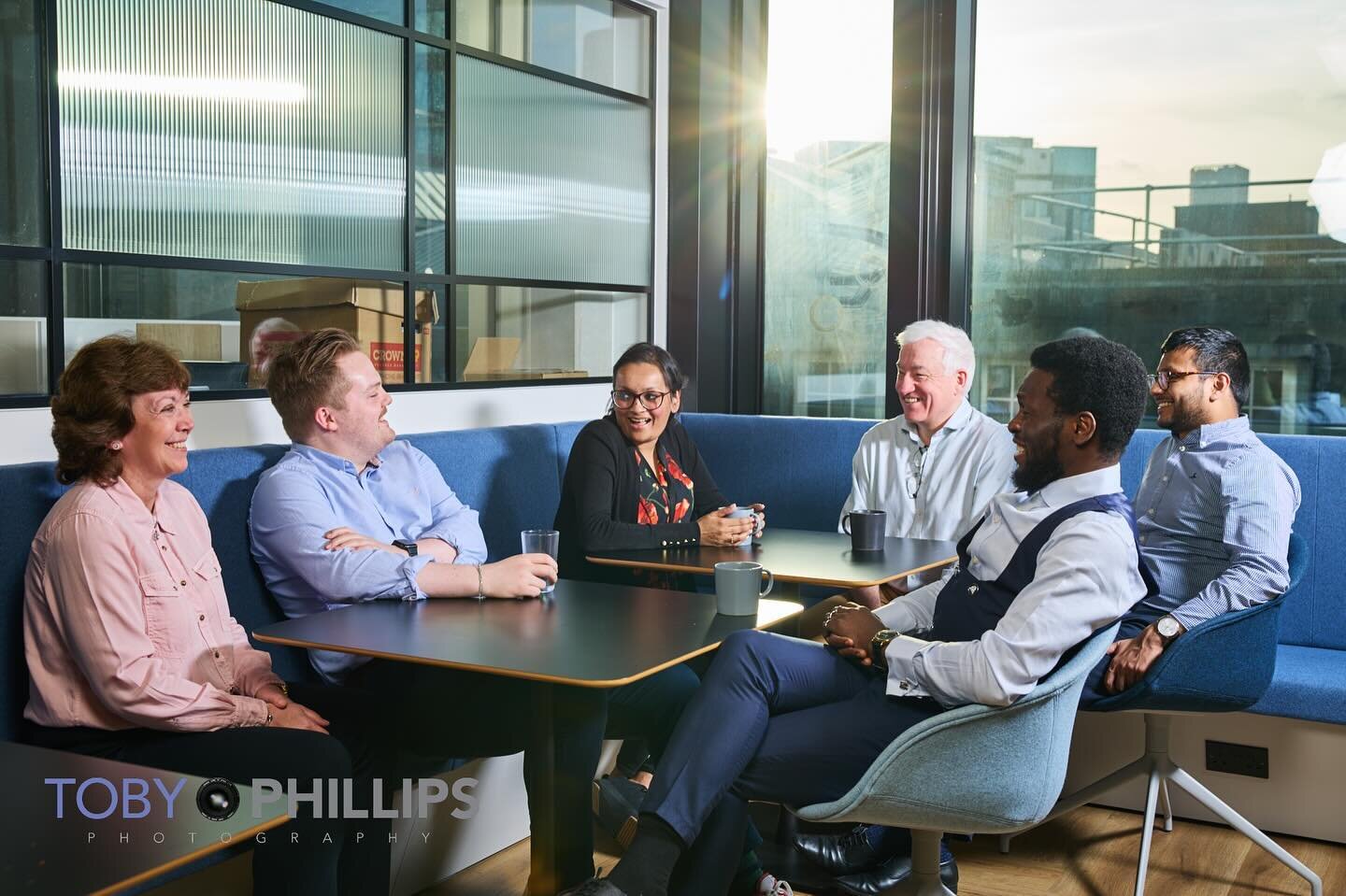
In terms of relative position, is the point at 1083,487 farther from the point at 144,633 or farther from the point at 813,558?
the point at 144,633

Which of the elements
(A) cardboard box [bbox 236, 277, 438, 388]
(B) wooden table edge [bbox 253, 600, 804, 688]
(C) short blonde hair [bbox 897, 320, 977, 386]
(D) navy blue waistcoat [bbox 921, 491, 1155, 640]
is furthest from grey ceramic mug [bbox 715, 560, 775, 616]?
(A) cardboard box [bbox 236, 277, 438, 388]

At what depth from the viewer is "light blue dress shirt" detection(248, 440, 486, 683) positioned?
8.13ft

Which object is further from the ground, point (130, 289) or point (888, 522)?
point (130, 289)

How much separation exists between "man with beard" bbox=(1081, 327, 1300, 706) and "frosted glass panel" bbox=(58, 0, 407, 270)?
2.19 m

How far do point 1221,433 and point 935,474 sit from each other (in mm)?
790

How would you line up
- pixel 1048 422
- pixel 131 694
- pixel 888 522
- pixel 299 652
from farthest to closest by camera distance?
pixel 888 522
pixel 299 652
pixel 1048 422
pixel 131 694

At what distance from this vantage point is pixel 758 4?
16.6 feet

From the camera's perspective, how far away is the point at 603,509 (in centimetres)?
329

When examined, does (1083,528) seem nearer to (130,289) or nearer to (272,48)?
(130,289)

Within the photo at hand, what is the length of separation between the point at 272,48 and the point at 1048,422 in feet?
7.44

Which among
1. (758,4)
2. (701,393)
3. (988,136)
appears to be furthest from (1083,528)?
(758,4)

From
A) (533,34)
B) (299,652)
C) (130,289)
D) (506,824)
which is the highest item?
(533,34)

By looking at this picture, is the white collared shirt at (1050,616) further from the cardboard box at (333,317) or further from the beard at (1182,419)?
the cardboard box at (333,317)

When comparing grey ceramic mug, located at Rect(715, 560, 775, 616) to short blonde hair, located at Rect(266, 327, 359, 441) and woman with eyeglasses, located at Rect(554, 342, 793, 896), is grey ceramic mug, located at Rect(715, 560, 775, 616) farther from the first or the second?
short blonde hair, located at Rect(266, 327, 359, 441)
